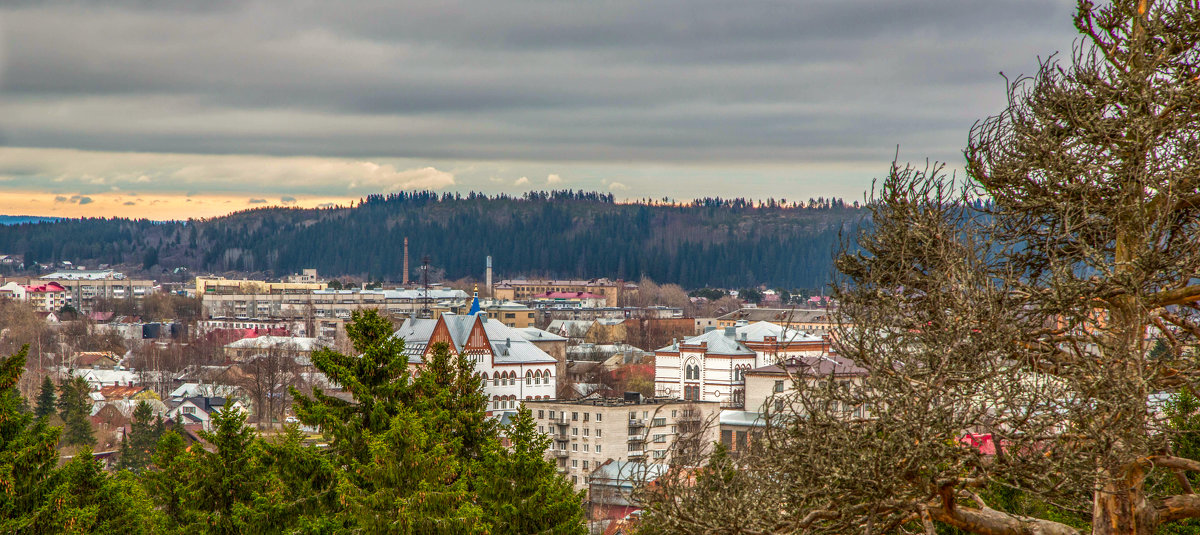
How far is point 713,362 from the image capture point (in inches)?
3059

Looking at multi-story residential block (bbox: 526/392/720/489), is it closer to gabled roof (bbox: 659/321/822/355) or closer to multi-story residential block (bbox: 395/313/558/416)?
multi-story residential block (bbox: 395/313/558/416)

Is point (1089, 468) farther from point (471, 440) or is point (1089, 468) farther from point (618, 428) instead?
point (618, 428)

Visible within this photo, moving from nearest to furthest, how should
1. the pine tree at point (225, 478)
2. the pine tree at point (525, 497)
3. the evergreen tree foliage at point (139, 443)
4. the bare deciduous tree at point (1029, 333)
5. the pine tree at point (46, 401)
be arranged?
the bare deciduous tree at point (1029, 333), the pine tree at point (525, 497), the pine tree at point (225, 478), the evergreen tree foliage at point (139, 443), the pine tree at point (46, 401)

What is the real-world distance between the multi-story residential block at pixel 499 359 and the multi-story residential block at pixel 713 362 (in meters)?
7.22

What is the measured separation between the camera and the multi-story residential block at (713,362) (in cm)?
7600

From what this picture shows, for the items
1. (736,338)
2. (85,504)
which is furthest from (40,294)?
(85,504)

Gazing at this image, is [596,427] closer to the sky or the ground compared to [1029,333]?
closer to the ground

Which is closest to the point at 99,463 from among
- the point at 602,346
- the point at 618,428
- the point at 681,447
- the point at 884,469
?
the point at 681,447

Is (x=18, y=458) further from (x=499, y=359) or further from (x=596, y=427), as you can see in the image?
(x=499, y=359)

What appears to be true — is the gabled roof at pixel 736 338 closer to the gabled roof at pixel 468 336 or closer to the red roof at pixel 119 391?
the gabled roof at pixel 468 336

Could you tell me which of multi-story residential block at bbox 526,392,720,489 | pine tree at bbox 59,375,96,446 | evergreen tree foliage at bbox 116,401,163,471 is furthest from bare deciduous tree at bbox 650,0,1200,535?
pine tree at bbox 59,375,96,446

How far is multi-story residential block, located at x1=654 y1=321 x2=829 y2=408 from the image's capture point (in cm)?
7600

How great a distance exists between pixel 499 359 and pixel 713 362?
42.4ft

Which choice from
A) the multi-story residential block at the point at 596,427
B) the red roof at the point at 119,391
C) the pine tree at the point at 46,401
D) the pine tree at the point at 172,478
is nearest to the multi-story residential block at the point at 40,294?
the red roof at the point at 119,391
